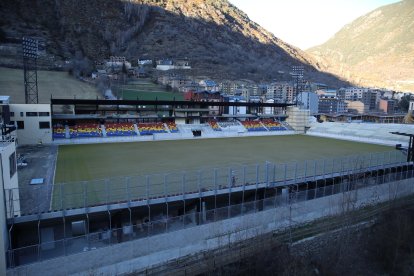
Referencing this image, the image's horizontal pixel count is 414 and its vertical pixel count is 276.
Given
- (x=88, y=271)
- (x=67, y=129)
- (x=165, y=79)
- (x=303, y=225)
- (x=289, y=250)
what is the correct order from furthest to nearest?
(x=165, y=79) → (x=67, y=129) → (x=303, y=225) → (x=289, y=250) → (x=88, y=271)

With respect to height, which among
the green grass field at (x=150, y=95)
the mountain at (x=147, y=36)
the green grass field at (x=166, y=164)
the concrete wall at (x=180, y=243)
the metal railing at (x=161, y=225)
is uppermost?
the mountain at (x=147, y=36)

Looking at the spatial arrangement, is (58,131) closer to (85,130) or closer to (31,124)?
(85,130)

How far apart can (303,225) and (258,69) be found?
5079 inches

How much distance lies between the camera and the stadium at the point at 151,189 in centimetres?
1266

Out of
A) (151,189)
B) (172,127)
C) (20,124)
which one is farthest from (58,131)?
(151,189)

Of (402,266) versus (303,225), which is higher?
(303,225)

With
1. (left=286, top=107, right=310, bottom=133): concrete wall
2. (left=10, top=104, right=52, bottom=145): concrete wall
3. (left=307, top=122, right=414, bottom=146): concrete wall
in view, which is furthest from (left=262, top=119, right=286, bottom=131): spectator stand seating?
(left=10, top=104, right=52, bottom=145): concrete wall

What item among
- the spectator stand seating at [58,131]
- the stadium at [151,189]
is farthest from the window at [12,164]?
the spectator stand seating at [58,131]

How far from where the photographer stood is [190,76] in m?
108

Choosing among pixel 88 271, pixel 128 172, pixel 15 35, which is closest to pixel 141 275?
pixel 88 271

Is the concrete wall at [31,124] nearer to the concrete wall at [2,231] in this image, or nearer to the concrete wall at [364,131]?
the concrete wall at [2,231]

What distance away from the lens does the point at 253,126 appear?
48281 millimetres

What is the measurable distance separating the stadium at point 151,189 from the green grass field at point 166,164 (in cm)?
10

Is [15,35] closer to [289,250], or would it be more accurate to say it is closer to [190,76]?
[190,76]
